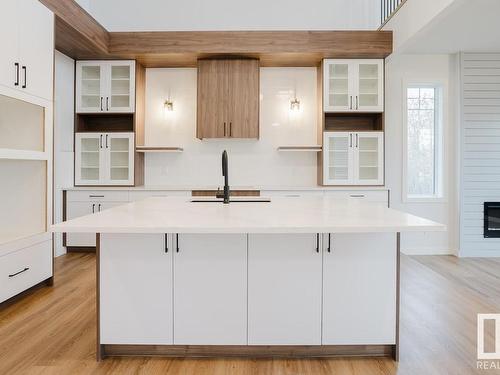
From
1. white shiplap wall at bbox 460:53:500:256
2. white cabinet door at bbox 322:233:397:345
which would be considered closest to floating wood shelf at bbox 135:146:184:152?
white cabinet door at bbox 322:233:397:345

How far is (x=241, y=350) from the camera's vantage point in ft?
6.83

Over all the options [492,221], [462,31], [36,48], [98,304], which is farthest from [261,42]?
[492,221]

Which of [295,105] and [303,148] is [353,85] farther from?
[303,148]

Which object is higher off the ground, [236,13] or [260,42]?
[236,13]

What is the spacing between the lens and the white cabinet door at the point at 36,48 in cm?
298

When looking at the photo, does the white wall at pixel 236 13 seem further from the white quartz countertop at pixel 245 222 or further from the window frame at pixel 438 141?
the white quartz countertop at pixel 245 222

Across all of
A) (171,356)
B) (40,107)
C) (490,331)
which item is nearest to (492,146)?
(490,331)

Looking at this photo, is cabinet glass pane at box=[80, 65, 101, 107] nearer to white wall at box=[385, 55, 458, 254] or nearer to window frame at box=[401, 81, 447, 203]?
white wall at box=[385, 55, 458, 254]

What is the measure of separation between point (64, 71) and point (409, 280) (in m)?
4.61

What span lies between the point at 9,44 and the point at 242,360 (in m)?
2.80

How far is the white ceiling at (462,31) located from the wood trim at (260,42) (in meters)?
0.45

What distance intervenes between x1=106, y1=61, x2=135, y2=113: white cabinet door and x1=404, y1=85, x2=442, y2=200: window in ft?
12.2

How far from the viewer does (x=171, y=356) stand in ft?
6.87

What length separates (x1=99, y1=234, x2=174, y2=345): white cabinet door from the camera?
201 cm
